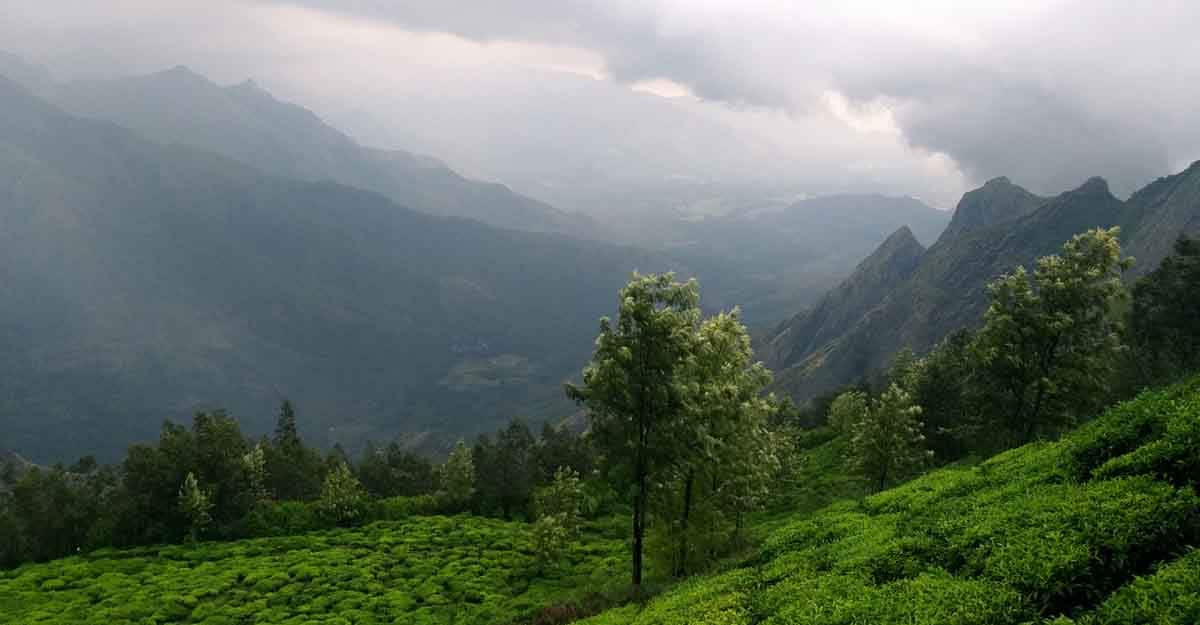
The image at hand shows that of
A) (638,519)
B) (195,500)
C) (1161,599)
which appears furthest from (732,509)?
(195,500)

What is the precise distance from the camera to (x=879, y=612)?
16938 millimetres

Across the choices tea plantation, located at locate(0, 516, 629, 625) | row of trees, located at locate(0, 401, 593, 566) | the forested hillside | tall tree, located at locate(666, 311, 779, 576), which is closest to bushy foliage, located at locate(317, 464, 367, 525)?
row of trees, located at locate(0, 401, 593, 566)

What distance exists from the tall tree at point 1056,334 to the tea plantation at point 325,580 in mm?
28669

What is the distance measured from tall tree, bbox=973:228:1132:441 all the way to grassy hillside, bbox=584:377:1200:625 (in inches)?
749

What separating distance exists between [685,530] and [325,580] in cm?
2987

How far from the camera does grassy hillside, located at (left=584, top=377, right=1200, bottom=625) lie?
1504cm

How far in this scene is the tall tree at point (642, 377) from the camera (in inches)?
1367

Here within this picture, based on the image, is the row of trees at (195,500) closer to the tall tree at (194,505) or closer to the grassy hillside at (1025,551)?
the tall tree at (194,505)

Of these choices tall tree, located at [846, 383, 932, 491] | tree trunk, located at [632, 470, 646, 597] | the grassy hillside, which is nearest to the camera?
the grassy hillside

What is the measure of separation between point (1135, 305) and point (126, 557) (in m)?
101

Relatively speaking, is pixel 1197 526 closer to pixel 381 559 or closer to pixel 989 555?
pixel 989 555

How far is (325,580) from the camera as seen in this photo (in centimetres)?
5294

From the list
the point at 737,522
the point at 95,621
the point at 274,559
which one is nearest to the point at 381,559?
the point at 274,559

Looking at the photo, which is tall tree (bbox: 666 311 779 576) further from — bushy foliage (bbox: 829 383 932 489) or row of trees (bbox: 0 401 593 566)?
row of trees (bbox: 0 401 593 566)
